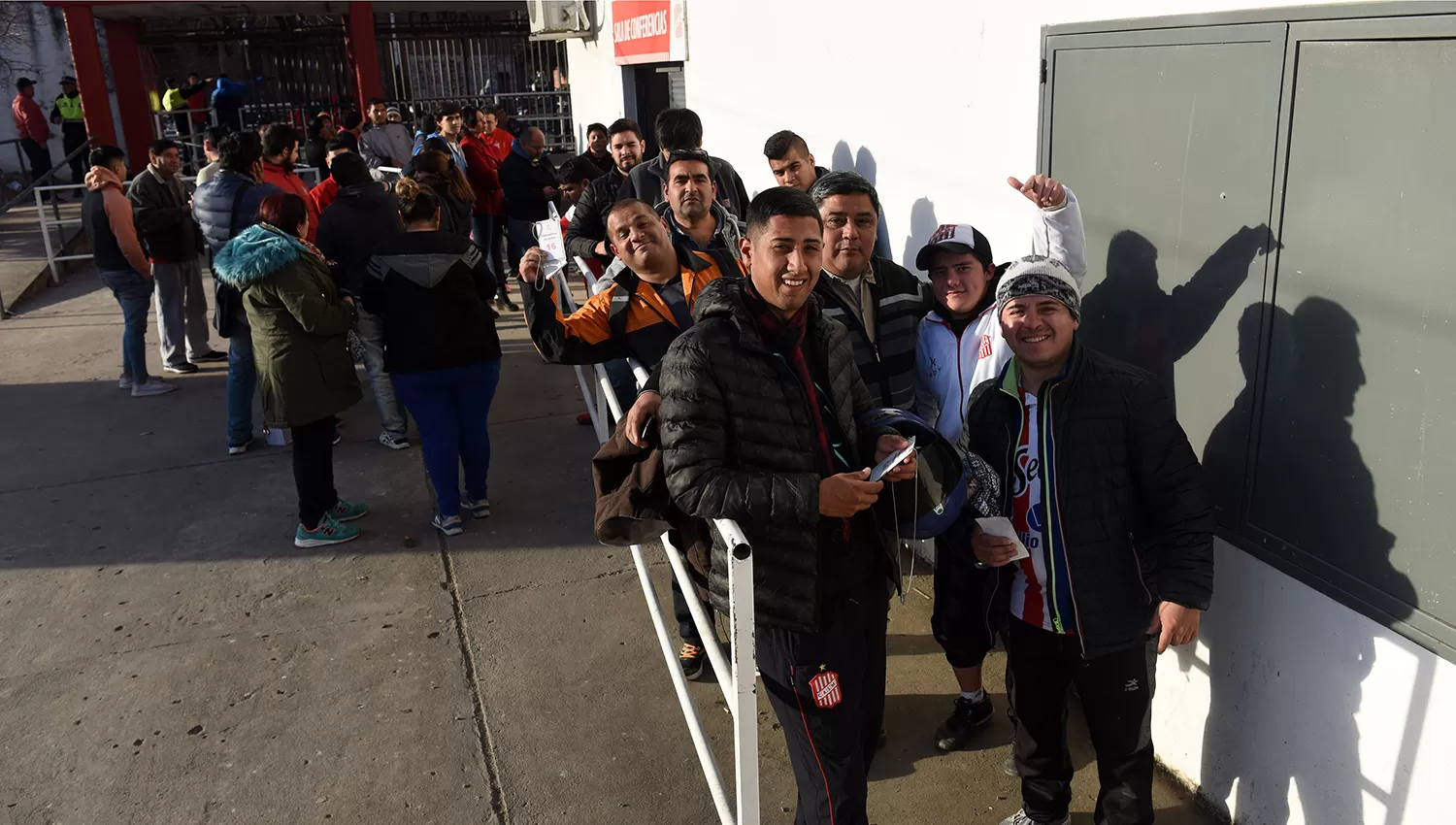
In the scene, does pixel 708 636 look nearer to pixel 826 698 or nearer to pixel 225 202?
pixel 826 698

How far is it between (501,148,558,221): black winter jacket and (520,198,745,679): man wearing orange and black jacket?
5.57 m

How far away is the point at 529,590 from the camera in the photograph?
4.89 m

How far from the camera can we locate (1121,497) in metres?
2.73

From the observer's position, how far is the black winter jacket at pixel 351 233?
598cm

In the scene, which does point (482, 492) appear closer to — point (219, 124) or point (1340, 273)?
point (1340, 273)

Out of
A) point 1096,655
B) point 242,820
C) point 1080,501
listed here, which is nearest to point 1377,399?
point 1080,501

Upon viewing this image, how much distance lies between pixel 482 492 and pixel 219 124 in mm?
15214

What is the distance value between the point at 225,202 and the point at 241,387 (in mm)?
1213

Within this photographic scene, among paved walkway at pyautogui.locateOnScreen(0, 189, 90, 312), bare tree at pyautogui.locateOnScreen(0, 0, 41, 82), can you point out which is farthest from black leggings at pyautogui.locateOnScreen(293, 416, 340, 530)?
bare tree at pyautogui.locateOnScreen(0, 0, 41, 82)

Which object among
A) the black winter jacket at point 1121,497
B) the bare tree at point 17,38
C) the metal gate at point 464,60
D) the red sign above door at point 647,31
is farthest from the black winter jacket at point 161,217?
the bare tree at point 17,38

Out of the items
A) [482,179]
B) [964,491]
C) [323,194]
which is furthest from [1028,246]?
[482,179]

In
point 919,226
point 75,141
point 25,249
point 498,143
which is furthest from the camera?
point 75,141

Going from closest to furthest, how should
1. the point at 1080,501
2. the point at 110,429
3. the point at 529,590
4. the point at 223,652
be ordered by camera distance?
the point at 1080,501
the point at 223,652
the point at 529,590
the point at 110,429

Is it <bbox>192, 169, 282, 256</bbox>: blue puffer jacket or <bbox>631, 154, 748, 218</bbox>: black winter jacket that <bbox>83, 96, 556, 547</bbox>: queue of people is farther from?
<bbox>631, 154, 748, 218</bbox>: black winter jacket
